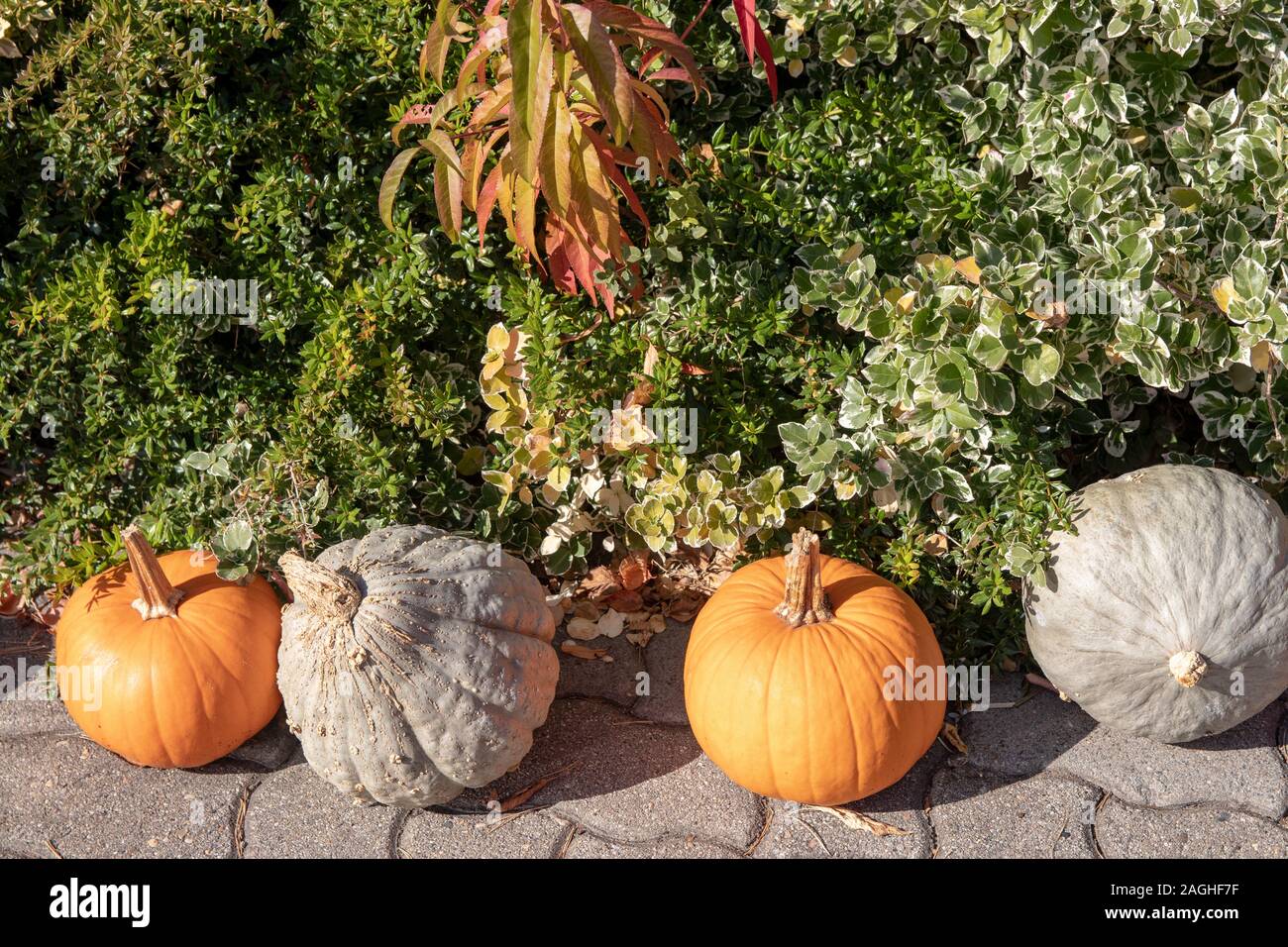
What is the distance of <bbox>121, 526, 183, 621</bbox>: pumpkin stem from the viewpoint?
2629mm

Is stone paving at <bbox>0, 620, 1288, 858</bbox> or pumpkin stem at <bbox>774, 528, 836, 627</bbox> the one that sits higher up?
pumpkin stem at <bbox>774, 528, 836, 627</bbox>

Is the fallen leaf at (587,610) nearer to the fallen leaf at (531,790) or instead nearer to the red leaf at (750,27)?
the fallen leaf at (531,790)

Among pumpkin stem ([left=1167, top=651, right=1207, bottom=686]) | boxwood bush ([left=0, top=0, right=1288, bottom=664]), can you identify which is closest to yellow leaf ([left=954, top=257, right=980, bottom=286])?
boxwood bush ([left=0, top=0, right=1288, bottom=664])

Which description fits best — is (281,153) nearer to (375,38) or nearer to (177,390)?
(375,38)

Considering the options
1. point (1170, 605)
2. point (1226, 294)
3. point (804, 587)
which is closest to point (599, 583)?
point (804, 587)

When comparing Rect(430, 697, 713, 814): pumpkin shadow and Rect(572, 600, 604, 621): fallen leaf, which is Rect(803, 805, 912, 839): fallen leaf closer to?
Rect(430, 697, 713, 814): pumpkin shadow

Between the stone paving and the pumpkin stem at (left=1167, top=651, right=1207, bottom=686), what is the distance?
0.33 meters

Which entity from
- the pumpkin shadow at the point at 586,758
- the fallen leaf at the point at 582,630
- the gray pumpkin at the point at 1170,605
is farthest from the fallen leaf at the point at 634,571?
the gray pumpkin at the point at 1170,605

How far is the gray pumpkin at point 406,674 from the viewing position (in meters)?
2.49

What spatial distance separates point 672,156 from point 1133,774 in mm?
1694

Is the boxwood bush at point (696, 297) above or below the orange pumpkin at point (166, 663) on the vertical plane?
above

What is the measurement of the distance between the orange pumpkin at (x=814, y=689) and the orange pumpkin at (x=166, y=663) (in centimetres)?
99

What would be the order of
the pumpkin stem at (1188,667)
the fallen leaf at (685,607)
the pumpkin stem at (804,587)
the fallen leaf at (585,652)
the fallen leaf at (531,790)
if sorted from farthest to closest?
the fallen leaf at (685,607)
the fallen leaf at (585,652)
the fallen leaf at (531,790)
the pumpkin stem at (804,587)
the pumpkin stem at (1188,667)

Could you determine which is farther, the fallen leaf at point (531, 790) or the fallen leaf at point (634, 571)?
the fallen leaf at point (634, 571)
